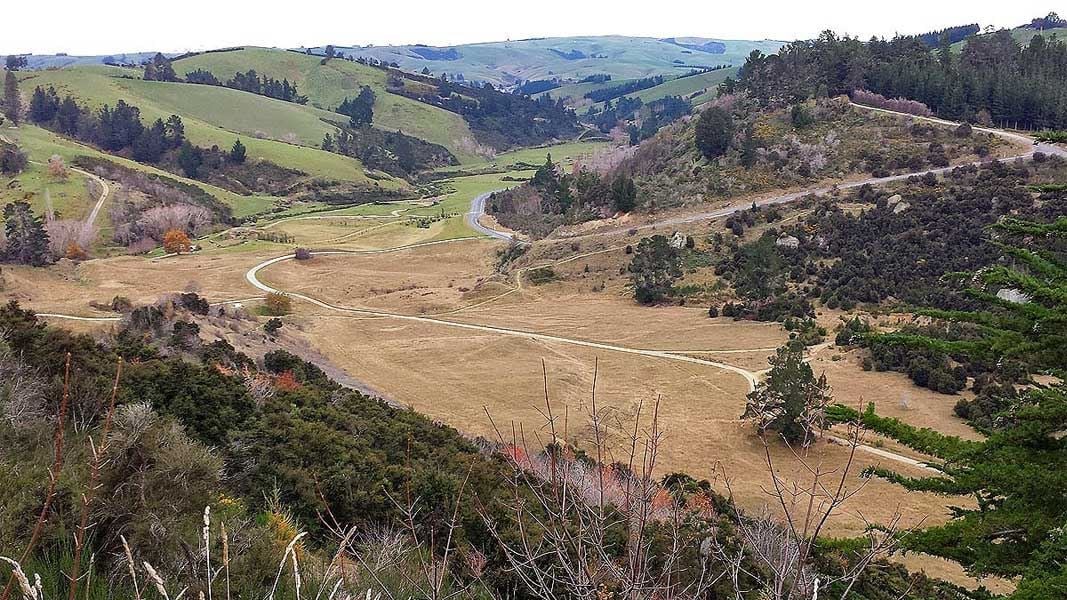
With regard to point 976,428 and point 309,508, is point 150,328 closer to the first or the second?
point 309,508

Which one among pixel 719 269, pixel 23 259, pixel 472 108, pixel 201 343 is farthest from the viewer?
pixel 472 108

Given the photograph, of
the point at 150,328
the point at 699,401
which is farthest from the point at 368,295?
the point at 699,401

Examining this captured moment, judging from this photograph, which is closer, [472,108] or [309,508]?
[309,508]

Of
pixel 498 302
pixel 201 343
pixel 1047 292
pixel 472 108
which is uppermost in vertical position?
Result: pixel 472 108

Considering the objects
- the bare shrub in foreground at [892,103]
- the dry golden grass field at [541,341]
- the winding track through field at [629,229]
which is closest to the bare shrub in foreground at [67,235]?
the dry golden grass field at [541,341]

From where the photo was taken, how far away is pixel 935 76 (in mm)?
59125

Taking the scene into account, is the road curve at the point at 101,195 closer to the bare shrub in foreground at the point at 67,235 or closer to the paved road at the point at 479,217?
the bare shrub in foreground at the point at 67,235

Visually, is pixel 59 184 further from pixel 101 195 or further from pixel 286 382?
pixel 286 382

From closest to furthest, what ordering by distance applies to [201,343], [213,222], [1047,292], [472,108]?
[1047,292] < [201,343] < [213,222] < [472,108]

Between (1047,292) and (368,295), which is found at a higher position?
(1047,292)

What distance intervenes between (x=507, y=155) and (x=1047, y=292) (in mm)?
137467

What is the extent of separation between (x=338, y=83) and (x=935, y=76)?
13125cm

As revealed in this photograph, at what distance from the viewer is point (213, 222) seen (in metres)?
72.0

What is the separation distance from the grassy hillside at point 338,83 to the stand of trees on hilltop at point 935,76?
254 ft
